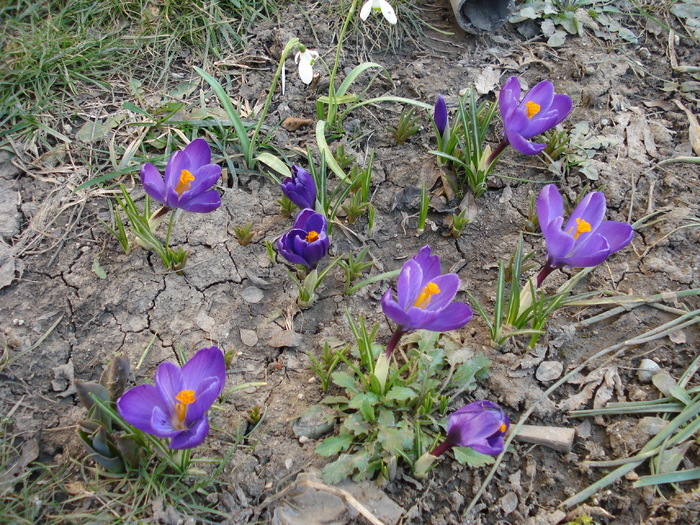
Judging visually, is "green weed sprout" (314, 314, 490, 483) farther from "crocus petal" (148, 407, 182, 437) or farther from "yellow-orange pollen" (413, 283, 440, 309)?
"crocus petal" (148, 407, 182, 437)

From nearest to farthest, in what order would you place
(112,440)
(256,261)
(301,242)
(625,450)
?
(112,440), (625,450), (301,242), (256,261)

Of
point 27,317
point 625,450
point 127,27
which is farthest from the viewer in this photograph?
point 127,27

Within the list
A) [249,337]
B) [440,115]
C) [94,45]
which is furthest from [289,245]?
[94,45]

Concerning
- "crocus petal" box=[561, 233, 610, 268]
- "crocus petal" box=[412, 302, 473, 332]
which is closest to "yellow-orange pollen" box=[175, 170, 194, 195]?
"crocus petal" box=[412, 302, 473, 332]

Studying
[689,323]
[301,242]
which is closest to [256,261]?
[301,242]

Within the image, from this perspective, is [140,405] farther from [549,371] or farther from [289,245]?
[549,371]

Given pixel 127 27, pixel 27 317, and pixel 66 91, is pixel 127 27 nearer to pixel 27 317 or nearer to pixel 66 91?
pixel 66 91

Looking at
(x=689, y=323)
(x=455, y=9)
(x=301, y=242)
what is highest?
(x=455, y=9)
